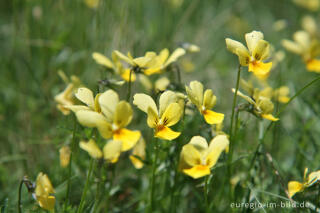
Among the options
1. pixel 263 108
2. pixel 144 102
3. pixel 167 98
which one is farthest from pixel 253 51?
pixel 144 102

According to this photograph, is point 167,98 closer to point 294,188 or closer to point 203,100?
point 203,100

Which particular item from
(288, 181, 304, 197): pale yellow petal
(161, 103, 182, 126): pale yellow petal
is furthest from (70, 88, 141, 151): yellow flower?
(288, 181, 304, 197): pale yellow petal

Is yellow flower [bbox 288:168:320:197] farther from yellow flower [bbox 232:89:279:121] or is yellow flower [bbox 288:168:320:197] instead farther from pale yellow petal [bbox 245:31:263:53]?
pale yellow petal [bbox 245:31:263:53]

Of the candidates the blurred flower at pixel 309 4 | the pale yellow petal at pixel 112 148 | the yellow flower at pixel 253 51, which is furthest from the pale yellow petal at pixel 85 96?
the blurred flower at pixel 309 4

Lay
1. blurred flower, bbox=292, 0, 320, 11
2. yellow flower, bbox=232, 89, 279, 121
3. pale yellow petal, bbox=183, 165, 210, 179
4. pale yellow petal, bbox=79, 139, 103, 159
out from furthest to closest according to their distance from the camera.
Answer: blurred flower, bbox=292, 0, 320, 11
yellow flower, bbox=232, 89, 279, 121
pale yellow petal, bbox=183, 165, 210, 179
pale yellow petal, bbox=79, 139, 103, 159

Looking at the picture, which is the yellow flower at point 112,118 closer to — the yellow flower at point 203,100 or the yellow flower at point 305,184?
the yellow flower at point 203,100

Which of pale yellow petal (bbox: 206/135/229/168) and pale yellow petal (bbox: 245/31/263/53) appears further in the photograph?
pale yellow petal (bbox: 245/31/263/53)

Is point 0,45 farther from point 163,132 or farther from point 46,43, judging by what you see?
point 163,132
